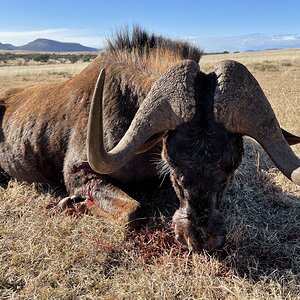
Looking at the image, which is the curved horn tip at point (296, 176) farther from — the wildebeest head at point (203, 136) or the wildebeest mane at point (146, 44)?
the wildebeest mane at point (146, 44)

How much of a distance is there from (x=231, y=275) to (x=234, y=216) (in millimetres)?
1324

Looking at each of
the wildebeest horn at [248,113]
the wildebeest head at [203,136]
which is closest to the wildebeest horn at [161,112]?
the wildebeest head at [203,136]

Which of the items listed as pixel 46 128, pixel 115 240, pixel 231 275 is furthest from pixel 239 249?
pixel 46 128

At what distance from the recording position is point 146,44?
5.52 m

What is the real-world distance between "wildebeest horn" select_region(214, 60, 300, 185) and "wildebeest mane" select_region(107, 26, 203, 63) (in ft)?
4.59

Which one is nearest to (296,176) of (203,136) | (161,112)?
(203,136)

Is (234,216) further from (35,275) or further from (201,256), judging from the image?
(35,275)

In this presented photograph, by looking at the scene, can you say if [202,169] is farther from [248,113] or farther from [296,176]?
[296,176]

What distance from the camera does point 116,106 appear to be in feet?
16.9

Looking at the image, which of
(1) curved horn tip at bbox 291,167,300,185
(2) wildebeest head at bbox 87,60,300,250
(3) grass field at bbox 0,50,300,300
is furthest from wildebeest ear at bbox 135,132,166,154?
(1) curved horn tip at bbox 291,167,300,185

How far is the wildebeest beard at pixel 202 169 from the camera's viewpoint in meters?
3.61

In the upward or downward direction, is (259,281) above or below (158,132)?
below

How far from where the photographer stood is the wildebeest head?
11.9ft

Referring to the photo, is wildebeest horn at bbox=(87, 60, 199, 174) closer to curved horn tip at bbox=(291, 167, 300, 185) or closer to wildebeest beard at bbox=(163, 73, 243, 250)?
wildebeest beard at bbox=(163, 73, 243, 250)
